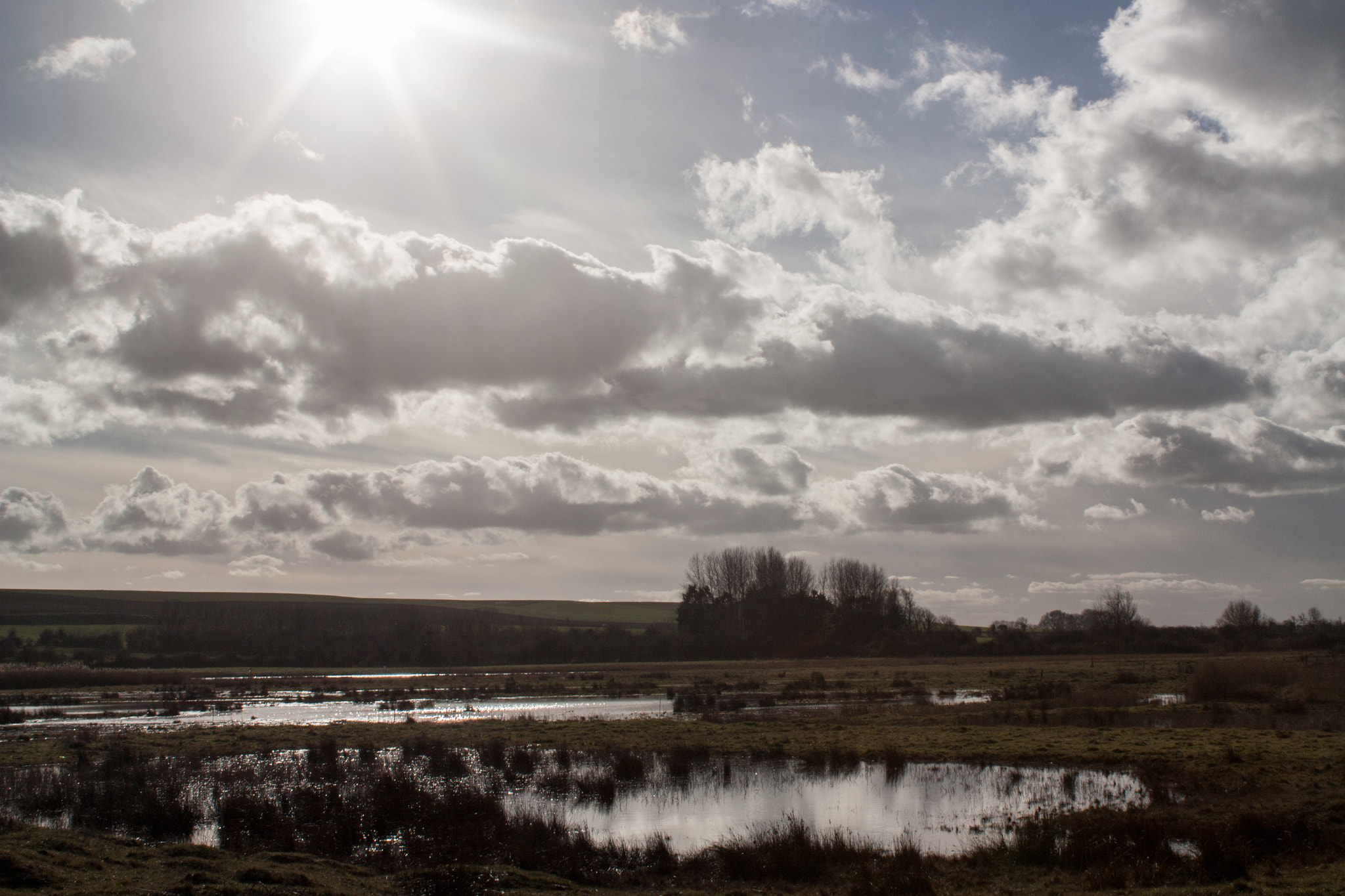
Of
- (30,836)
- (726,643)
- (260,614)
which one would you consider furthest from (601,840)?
(260,614)

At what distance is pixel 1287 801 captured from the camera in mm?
19125

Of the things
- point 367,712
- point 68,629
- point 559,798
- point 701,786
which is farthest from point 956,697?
point 68,629

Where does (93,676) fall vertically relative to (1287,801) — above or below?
below

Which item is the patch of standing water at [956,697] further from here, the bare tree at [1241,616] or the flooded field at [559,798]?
the bare tree at [1241,616]

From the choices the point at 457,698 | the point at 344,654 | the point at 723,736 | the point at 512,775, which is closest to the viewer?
the point at 512,775

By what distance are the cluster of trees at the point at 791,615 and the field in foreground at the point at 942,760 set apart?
229 ft

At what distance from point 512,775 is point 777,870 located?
45.0ft

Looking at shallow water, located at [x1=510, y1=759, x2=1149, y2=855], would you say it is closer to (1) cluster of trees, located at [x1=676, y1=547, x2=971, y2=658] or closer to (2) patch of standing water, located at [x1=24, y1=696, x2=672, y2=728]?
(2) patch of standing water, located at [x1=24, y1=696, x2=672, y2=728]

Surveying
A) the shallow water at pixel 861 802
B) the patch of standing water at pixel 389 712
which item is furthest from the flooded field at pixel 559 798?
the patch of standing water at pixel 389 712

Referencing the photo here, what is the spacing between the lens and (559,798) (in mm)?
24922

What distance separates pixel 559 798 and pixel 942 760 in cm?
1323

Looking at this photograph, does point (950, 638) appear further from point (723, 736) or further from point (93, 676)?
point (93, 676)

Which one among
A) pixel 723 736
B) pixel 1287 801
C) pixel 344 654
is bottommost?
pixel 344 654

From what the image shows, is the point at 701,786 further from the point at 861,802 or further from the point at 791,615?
the point at 791,615
